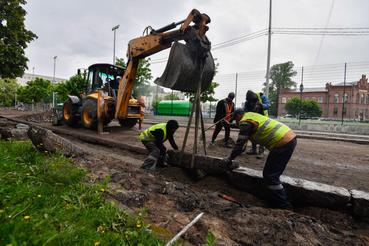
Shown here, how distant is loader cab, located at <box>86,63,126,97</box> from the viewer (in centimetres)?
830

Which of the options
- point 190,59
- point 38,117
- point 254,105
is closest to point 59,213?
point 190,59

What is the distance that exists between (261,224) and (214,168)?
5.52 feet

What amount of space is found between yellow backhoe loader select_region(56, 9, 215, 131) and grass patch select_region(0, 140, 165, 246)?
7.28 feet

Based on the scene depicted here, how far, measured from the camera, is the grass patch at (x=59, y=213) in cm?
148

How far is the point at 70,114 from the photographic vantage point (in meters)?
9.34

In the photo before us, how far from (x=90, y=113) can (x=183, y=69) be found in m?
6.06

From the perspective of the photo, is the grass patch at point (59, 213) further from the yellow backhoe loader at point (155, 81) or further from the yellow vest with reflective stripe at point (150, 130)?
the yellow backhoe loader at point (155, 81)

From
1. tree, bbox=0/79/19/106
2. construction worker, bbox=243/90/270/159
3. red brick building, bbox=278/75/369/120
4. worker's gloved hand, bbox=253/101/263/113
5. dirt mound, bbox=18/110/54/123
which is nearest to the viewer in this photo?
construction worker, bbox=243/90/270/159

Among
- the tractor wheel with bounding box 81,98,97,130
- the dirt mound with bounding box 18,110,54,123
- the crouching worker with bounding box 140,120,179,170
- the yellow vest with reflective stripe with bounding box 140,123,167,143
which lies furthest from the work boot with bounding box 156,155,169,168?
the dirt mound with bounding box 18,110,54,123

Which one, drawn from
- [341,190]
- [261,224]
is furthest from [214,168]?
[341,190]

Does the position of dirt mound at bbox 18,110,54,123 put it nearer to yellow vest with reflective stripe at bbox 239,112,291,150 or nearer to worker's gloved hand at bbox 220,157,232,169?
worker's gloved hand at bbox 220,157,232,169

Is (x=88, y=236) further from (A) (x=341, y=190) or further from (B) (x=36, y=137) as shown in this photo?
(A) (x=341, y=190)

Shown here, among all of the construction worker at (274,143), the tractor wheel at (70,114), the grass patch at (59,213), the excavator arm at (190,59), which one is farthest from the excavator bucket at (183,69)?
the tractor wheel at (70,114)

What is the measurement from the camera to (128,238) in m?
1.71
